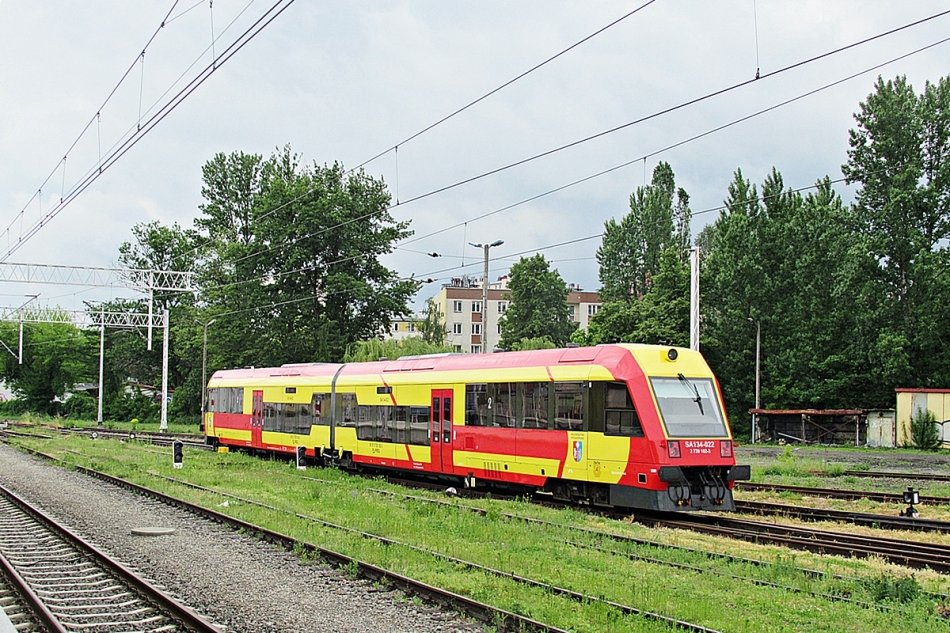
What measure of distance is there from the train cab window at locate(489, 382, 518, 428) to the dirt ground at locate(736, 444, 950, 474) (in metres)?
14.0

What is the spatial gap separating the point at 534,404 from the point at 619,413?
238 cm

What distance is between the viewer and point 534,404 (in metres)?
17.6

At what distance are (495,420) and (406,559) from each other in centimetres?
739

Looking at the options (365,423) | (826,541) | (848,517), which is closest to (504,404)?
(365,423)

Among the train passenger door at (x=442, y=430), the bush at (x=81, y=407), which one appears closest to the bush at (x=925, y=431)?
the train passenger door at (x=442, y=430)

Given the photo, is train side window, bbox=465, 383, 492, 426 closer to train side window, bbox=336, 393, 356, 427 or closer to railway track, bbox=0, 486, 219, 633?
train side window, bbox=336, 393, 356, 427

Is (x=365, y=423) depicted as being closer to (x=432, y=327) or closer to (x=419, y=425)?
(x=419, y=425)

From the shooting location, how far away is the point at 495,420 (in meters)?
18.7

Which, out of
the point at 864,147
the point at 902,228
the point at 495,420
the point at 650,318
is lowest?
the point at 495,420

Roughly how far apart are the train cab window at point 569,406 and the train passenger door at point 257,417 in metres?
15.9

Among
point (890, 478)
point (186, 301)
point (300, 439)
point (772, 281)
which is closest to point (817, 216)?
point (772, 281)

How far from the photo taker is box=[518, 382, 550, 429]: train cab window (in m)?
17.3

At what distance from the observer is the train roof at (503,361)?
16.1 meters

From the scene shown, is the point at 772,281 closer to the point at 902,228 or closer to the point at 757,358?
the point at 757,358
